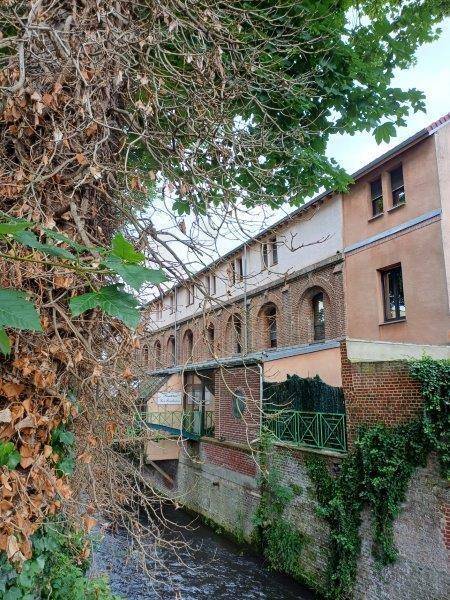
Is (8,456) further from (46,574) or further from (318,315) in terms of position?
(318,315)

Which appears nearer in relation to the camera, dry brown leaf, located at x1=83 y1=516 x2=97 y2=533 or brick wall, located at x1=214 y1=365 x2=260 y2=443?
dry brown leaf, located at x1=83 y1=516 x2=97 y2=533

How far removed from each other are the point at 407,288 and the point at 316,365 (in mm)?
3379

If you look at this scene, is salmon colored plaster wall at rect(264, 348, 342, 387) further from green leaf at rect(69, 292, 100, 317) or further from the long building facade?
green leaf at rect(69, 292, 100, 317)

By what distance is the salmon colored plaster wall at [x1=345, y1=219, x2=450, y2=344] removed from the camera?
12062 mm

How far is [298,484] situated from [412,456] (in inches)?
136

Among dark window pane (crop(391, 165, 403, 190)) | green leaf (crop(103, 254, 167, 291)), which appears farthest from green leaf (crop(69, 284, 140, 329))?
dark window pane (crop(391, 165, 403, 190))

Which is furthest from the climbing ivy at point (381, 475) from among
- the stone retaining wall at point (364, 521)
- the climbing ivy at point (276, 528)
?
the climbing ivy at point (276, 528)

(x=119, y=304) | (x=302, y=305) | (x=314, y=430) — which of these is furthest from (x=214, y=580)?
(x=119, y=304)

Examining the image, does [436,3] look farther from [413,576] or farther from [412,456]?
[413,576]

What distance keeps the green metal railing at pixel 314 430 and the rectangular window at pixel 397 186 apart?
7.08m

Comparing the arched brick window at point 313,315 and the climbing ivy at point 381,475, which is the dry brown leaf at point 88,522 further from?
the arched brick window at point 313,315

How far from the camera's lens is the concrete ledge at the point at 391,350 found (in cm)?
1056

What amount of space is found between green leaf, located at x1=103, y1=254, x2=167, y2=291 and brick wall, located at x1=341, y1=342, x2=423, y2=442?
7.70m

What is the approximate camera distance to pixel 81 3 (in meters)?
3.29
